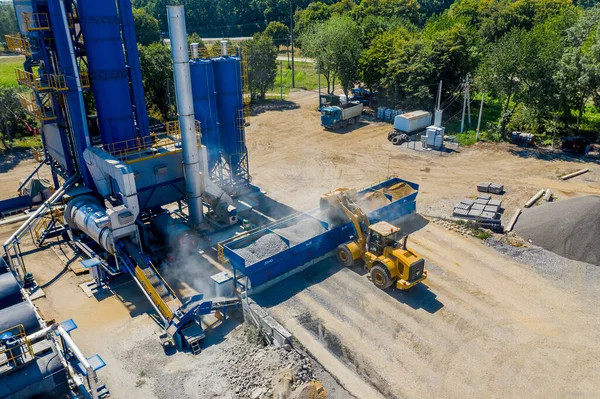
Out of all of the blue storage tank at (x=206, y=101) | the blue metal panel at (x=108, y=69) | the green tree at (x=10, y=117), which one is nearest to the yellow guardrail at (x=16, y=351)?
the blue metal panel at (x=108, y=69)

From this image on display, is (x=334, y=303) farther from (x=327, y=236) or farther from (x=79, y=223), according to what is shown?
(x=79, y=223)

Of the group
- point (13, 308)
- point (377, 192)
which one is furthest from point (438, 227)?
point (13, 308)

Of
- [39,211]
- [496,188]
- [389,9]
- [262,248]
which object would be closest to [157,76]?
[39,211]

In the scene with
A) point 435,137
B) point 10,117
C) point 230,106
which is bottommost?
point 435,137

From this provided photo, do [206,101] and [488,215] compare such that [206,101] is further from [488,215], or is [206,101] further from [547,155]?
[547,155]

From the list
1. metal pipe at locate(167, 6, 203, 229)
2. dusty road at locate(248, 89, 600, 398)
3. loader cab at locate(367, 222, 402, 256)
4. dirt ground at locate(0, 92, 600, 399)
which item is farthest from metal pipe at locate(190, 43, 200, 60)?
loader cab at locate(367, 222, 402, 256)

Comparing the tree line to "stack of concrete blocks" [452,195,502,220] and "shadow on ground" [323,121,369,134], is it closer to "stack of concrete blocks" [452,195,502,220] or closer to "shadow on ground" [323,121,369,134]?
"shadow on ground" [323,121,369,134]
